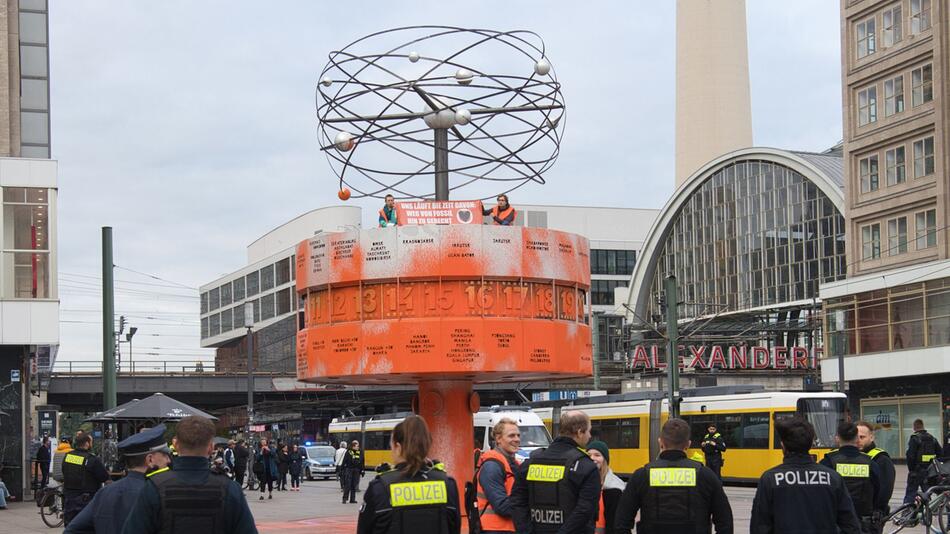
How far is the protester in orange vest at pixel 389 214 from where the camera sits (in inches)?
982

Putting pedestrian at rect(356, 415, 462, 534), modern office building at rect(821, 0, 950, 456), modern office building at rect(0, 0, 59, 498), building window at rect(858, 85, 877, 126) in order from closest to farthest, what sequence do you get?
pedestrian at rect(356, 415, 462, 534), modern office building at rect(0, 0, 59, 498), modern office building at rect(821, 0, 950, 456), building window at rect(858, 85, 877, 126)

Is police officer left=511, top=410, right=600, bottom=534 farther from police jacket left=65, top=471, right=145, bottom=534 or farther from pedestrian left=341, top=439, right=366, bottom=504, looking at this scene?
pedestrian left=341, top=439, right=366, bottom=504

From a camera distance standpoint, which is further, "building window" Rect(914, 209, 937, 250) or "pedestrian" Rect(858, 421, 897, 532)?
"building window" Rect(914, 209, 937, 250)

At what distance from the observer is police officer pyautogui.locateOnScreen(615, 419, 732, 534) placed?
9172 millimetres

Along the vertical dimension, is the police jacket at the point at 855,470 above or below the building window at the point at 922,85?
below

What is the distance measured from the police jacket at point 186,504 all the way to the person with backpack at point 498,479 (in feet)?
14.3

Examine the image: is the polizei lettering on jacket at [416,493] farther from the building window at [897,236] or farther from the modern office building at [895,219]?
the building window at [897,236]

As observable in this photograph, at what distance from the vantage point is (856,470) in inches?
477

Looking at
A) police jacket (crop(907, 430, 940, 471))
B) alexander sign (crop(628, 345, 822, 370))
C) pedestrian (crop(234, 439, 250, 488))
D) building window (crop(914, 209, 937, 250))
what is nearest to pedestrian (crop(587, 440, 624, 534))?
police jacket (crop(907, 430, 940, 471))

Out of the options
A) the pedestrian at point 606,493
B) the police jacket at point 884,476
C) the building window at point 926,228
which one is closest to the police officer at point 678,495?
the pedestrian at point 606,493

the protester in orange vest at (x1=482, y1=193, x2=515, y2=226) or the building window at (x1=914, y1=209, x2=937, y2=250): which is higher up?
the building window at (x1=914, y1=209, x2=937, y2=250)

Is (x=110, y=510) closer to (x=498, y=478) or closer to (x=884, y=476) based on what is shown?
(x=498, y=478)

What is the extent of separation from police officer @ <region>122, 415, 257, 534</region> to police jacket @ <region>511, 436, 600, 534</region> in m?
3.35

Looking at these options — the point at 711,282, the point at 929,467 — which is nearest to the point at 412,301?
the point at 929,467
